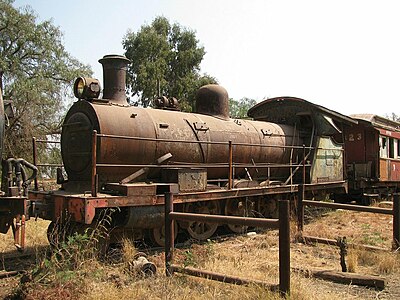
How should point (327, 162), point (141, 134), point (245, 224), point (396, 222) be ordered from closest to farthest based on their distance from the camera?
point (245, 224), point (396, 222), point (141, 134), point (327, 162)

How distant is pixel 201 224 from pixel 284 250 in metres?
4.85

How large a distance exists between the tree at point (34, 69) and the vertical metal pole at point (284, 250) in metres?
17.0

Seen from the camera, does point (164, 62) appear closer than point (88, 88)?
No

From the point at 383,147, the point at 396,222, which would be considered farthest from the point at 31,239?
the point at 383,147

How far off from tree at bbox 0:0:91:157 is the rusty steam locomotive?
12001 mm

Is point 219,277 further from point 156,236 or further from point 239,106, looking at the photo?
point 239,106

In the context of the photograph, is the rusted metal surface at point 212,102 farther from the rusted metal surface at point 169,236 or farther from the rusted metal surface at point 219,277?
the rusted metal surface at point 219,277

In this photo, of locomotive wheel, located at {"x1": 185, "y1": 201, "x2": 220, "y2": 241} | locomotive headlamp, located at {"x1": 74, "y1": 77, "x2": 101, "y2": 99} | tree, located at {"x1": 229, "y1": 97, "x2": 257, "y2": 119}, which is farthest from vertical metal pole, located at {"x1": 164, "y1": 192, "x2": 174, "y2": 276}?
tree, located at {"x1": 229, "y1": 97, "x2": 257, "y2": 119}

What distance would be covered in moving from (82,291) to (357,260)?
440cm

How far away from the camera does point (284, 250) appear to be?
15.0 feet

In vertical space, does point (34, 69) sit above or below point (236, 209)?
above

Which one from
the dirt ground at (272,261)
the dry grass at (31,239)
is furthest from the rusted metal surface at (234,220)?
the dry grass at (31,239)

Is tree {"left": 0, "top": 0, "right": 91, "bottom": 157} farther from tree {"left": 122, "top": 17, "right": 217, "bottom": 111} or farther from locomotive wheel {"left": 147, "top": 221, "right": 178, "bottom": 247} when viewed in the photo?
locomotive wheel {"left": 147, "top": 221, "right": 178, "bottom": 247}

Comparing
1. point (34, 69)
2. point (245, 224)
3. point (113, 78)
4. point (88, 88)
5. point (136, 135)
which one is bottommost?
point (245, 224)
